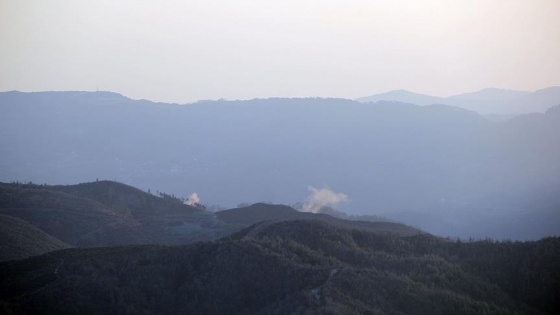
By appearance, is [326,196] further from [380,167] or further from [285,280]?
[285,280]

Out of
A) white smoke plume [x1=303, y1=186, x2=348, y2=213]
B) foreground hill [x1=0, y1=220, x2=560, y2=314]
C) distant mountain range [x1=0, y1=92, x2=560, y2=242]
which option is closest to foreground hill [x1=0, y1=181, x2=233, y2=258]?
foreground hill [x1=0, y1=220, x2=560, y2=314]

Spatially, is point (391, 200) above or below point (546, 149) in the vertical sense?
below

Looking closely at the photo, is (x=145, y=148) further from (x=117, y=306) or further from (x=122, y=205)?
(x=117, y=306)

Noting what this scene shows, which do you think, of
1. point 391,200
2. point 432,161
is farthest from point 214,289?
point 432,161

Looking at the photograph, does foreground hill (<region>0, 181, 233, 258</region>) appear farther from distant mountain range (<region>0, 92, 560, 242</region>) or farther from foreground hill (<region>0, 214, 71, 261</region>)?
distant mountain range (<region>0, 92, 560, 242</region>)

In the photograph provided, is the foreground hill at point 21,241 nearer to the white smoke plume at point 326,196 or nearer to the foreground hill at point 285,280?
the foreground hill at point 285,280

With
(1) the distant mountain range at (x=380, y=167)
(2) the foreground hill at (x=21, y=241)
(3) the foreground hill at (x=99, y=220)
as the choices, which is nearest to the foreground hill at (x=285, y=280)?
(2) the foreground hill at (x=21, y=241)
